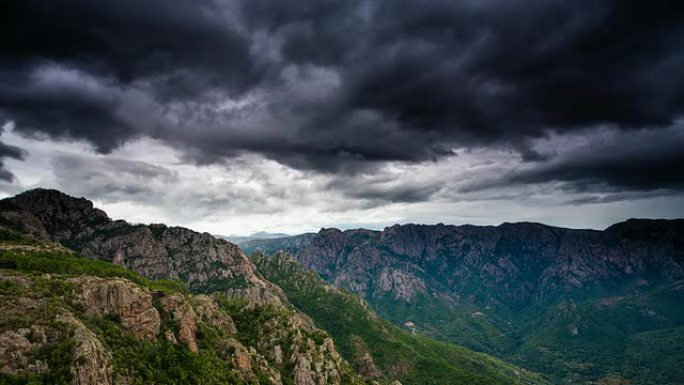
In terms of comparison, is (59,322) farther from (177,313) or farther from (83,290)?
(177,313)

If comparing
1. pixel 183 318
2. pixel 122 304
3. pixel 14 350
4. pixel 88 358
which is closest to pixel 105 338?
pixel 122 304

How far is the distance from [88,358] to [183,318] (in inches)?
2351

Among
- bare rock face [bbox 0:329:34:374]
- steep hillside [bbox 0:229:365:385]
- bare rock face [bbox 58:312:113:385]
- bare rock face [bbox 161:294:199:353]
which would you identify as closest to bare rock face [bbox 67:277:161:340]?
steep hillside [bbox 0:229:365:385]

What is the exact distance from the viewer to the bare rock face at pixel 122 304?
14800cm

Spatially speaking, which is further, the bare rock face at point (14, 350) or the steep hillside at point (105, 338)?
the steep hillside at point (105, 338)

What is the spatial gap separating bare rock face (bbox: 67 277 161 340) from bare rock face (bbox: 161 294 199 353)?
393 inches

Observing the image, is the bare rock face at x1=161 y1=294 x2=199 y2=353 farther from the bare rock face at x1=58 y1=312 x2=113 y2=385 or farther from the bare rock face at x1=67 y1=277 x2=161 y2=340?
the bare rock face at x1=58 y1=312 x2=113 y2=385

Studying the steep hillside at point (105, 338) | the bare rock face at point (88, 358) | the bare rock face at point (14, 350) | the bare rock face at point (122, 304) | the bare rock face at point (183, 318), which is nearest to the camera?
the bare rock face at point (14, 350)

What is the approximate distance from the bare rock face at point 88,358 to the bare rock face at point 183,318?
43.0 m

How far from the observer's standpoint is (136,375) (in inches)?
5172

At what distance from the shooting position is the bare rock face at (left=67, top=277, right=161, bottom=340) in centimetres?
14800

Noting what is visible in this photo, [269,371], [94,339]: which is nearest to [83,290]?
[94,339]

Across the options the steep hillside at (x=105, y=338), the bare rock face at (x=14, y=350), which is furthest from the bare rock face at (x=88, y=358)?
the bare rock face at (x=14, y=350)

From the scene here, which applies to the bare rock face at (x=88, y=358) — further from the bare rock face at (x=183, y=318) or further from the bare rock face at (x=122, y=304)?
the bare rock face at (x=183, y=318)
